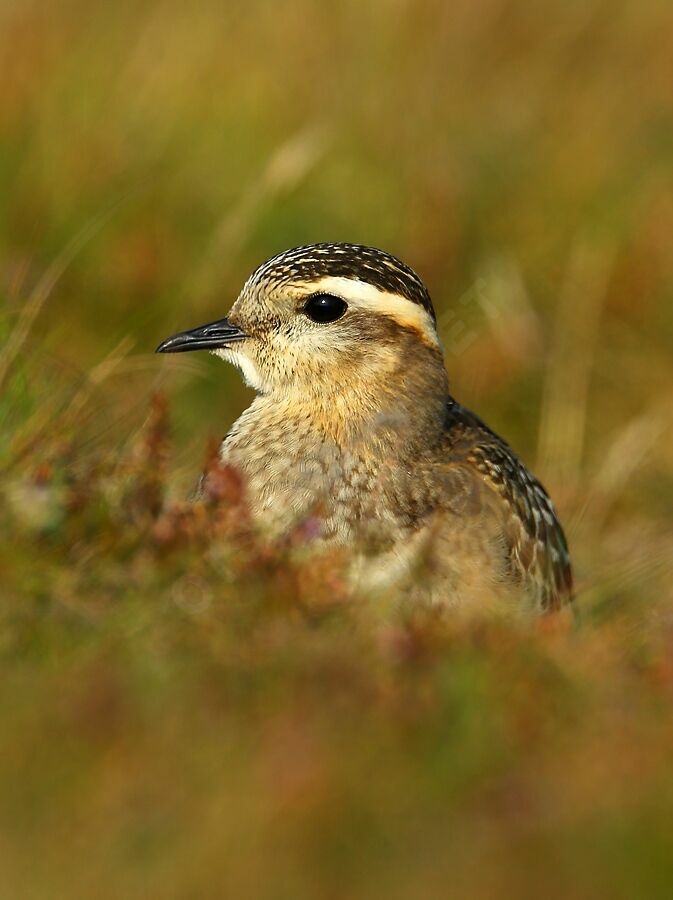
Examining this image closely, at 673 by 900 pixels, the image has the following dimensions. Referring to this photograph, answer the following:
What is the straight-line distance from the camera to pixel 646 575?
5895 millimetres

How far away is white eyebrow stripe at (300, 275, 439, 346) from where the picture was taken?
6512 millimetres

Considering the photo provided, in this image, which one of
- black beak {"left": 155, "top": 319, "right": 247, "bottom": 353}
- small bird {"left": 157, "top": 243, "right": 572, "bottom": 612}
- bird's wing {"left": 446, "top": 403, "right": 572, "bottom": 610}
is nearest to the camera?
small bird {"left": 157, "top": 243, "right": 572, "bottom": 612}

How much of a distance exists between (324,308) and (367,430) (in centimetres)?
49

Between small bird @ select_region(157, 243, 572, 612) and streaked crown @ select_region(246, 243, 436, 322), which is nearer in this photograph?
small bird @ select_region(157, 243, 572, 612)

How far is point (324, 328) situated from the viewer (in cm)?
654

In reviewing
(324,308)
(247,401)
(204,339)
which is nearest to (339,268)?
(324,308)

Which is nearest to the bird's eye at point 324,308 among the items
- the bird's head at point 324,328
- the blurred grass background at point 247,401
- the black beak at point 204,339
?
the bird's head at point 324,328

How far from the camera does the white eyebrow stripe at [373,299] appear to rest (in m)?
6.51

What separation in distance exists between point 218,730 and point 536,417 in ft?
19.2

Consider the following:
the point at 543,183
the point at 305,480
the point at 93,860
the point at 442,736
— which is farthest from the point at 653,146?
the point at 93,860

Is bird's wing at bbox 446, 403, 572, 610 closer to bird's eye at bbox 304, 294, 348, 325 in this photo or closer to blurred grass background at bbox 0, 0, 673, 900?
blurred grass background at bbox 0, 0, 673, 900

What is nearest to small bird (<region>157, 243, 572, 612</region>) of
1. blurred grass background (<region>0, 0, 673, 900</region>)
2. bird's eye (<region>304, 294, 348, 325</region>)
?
bird's eye (<region>304, 294, 348, 325</region>)

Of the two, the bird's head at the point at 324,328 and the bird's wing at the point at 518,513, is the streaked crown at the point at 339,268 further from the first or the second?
the bird's wing at the point at 518,513

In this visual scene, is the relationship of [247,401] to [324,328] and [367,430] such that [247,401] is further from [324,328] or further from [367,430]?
[367,430]
